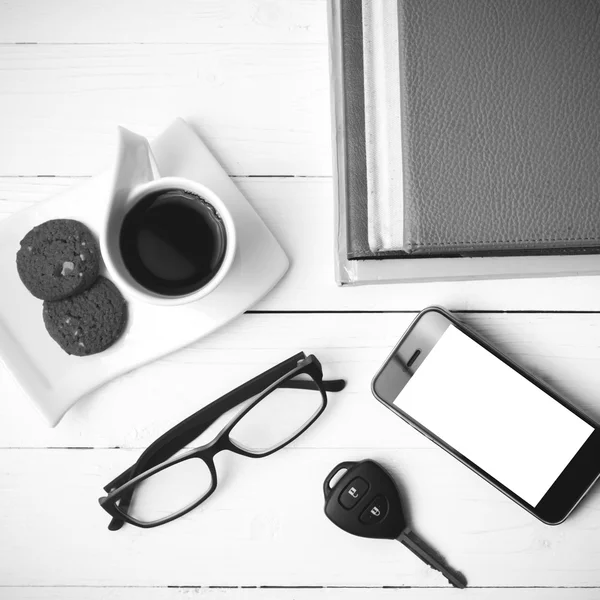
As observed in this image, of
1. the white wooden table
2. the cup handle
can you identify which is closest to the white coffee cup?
the cup handle

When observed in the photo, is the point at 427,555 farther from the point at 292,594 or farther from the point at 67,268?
the point at 67,268

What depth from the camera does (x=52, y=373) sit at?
1.37ft

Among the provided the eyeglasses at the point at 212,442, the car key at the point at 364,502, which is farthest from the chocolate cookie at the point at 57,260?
the car key at the point at 364,502

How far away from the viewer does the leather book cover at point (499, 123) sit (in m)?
0.34

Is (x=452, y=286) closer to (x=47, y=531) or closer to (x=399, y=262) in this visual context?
(x=399, y=262)

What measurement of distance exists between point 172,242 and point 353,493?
25 cm

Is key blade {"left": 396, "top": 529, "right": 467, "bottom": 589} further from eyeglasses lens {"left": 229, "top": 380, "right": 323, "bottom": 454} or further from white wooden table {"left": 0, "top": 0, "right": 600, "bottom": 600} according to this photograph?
eyeglasses lens {"left": 229, "top": 380, "right": 323, "bottom": 454}

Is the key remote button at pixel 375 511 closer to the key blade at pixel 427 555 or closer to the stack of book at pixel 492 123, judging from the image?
→ the key blade at pixel 427 555

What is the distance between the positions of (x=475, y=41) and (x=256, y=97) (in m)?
0.18

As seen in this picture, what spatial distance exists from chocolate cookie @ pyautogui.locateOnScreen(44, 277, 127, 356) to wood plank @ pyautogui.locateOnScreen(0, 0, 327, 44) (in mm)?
207

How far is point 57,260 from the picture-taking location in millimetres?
397

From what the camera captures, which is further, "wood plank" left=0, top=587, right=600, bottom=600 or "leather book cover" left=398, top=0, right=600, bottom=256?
"wood plank" left=0, top=587, right=600, bottom=600

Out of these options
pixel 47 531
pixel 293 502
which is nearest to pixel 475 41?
pixel 293 502

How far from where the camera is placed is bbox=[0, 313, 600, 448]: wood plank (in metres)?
0.46
